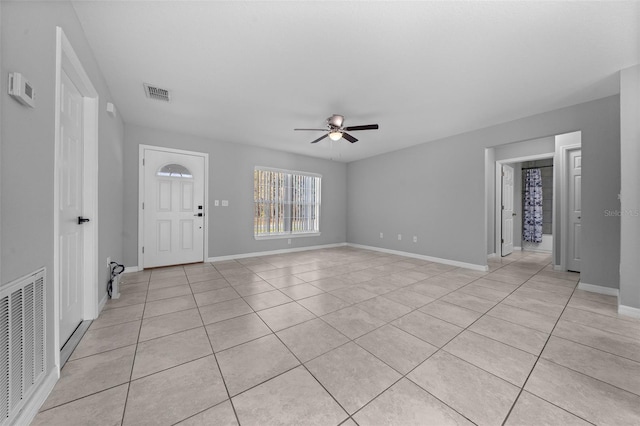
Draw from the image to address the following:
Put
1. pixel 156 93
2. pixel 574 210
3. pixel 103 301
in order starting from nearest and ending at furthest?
pixel 103 301 < pixel 156 93 < pixel 574 210

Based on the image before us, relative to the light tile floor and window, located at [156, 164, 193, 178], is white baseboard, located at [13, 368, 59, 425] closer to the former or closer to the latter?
the light tile floor

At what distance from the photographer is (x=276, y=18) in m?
1.77

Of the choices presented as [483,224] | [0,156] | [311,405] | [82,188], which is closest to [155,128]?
[82,188]

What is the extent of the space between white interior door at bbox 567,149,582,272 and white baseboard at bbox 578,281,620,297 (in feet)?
4.21

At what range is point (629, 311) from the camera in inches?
93.2

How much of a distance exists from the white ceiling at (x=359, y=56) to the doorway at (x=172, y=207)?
0.87 metres

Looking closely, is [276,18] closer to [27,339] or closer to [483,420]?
[27,339]

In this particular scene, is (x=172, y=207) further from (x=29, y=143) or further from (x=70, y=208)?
(x=29, y=143)

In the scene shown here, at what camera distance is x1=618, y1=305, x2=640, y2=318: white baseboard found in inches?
91.9

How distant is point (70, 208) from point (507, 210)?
25.5ft

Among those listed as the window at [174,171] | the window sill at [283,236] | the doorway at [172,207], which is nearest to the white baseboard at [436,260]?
the window sill at [283,236]

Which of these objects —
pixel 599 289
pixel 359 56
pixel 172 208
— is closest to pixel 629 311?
A: pixel 599 289

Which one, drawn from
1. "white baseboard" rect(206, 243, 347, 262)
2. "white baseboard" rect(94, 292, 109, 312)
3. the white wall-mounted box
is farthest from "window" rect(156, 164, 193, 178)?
the white wall-mounted box

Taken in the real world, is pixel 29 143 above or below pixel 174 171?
below
